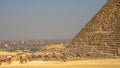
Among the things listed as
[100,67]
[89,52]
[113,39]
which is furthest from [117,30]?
[100,67]

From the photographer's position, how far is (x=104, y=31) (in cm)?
5044

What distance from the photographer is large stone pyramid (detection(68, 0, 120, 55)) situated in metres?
48.0

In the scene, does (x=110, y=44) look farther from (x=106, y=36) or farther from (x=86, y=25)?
(x=86, y=25)

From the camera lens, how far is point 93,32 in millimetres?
51156

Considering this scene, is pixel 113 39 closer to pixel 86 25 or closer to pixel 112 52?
pixel 112 52

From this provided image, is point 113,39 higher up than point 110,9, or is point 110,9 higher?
point 110,9

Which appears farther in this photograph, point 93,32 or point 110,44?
point 93,32

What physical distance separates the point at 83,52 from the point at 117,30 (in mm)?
4847

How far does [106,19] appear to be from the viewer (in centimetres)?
5131

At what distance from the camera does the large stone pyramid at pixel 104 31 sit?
4802cm

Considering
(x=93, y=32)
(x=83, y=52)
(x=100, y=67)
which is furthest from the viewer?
(x=93, y=32)

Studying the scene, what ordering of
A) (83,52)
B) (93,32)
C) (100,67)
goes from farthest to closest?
1. (93,32)
2. (83,52)
3. (100,67)

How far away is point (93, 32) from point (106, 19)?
6.64 ft

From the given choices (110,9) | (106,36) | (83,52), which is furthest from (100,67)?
(110,9)
